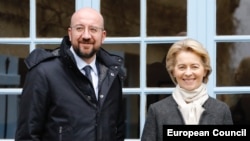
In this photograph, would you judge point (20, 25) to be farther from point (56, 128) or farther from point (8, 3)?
point (56, 128)

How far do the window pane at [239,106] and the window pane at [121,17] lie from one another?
30.2 inches

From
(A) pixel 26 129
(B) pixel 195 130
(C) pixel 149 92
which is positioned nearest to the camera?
(B) pixel 195 130

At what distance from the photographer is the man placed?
133 inches

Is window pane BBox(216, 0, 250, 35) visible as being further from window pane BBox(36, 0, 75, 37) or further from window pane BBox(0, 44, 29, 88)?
window pane BBox(0, 44, 29, 88)

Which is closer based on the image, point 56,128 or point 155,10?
point 56,128

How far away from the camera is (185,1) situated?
471 cm

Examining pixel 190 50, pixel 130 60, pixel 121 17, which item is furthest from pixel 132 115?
pixel 190 50

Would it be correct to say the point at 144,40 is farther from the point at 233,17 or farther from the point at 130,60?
the point at 233,17

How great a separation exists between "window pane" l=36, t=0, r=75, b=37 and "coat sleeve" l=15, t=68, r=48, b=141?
4.69 feet

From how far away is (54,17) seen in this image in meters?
4.82

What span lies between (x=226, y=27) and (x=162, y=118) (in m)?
1.53

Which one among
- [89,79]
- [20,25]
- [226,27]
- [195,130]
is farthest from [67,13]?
[195,130]

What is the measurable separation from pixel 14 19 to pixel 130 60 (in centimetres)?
89

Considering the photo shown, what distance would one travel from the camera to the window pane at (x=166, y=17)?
4.71m
